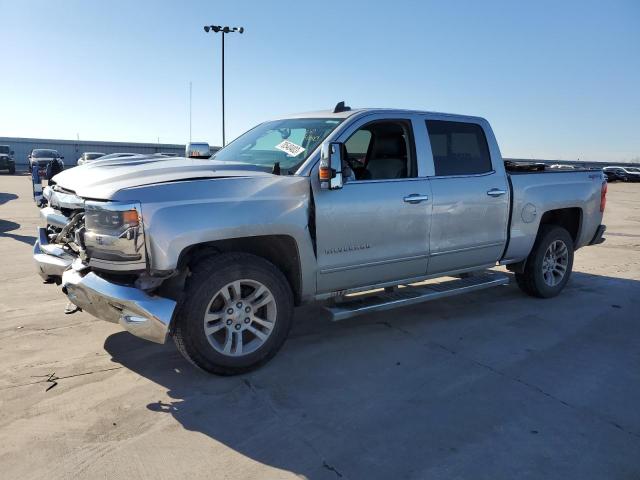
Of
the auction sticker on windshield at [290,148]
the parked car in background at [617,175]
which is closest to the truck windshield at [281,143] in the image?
the auction sticker on windshield at [290,148]

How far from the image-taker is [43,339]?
437cm

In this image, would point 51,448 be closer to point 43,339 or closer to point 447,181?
point 43,339

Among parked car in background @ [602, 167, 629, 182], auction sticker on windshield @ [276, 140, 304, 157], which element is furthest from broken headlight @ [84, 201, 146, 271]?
parked car in background @ [602, 167, 629, 182]

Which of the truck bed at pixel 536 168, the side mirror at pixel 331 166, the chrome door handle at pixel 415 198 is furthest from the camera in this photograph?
the truck bed at pixel 536 168

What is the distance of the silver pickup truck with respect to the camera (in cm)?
340

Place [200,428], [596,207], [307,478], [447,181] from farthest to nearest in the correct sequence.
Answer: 1. [596,207]
2. [447,181]
3. [200,428]
4. [307,478]

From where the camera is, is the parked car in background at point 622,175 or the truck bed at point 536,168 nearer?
the truck bed at point 536,168

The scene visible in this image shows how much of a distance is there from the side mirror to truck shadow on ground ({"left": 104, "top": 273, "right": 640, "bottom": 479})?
1.39m

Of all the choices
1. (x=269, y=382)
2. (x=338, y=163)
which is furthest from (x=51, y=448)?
(x=338, y=163)

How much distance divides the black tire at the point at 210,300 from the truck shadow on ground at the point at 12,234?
249 inches

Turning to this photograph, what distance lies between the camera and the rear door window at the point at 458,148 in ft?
16.1

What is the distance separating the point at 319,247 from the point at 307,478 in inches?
72.3

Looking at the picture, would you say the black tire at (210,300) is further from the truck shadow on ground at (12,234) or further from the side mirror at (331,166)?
the truck shadow on ground at (12,234)

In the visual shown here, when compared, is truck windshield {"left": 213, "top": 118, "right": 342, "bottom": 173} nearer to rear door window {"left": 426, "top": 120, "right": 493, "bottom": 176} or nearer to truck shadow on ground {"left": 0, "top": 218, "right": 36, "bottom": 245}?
rear door window {"left": 426, "top": 120, "right": 493, "bottom": 176}
